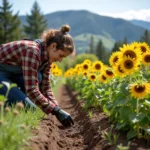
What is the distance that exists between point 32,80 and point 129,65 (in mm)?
1370

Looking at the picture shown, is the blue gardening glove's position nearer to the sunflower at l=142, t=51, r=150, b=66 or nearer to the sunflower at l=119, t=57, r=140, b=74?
the sunflower at l=119, t=57, r=140, b=74

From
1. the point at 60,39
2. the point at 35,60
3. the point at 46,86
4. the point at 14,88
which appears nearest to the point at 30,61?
the point at 35,60

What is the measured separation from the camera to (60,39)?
4.43m

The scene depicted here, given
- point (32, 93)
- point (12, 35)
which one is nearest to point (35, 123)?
point (32, 93)

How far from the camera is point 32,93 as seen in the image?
4.30 m

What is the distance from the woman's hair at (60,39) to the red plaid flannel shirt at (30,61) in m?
0.19

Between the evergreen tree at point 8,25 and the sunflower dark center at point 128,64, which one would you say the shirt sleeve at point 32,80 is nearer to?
the sunflower dark center at point 128,64

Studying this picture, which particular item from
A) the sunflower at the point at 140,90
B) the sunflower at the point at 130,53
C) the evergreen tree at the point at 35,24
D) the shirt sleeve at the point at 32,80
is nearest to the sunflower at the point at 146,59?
the sunflower at the point at 130,53

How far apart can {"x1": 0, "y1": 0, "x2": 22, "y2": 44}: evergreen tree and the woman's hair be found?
35495 millimetres

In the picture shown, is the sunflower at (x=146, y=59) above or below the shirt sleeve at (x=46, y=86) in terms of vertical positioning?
above

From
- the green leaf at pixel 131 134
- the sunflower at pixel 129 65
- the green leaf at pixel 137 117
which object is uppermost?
the sunflower at pixel 129 65

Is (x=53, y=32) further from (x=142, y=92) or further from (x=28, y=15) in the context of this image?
(x=28, y=15)

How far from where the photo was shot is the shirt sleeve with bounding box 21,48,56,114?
432cm

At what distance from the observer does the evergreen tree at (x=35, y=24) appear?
5228 centimetres
